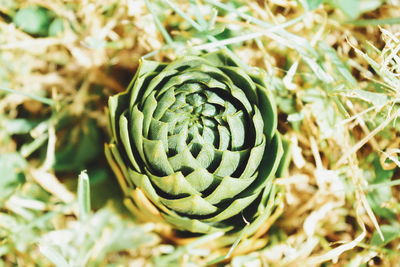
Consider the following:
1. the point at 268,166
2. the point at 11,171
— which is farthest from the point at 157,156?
the point at 11,171

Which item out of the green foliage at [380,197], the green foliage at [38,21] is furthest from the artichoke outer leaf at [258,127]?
the green foliage at [38,21]

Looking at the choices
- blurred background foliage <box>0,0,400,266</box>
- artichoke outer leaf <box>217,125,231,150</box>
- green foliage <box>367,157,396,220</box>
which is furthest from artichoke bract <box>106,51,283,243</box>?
green foliage <box>367,157,396,220</box>

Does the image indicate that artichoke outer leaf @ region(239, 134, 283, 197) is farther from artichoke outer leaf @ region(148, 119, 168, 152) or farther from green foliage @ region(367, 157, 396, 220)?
green foliage @ region(367, 157, 396, 220)

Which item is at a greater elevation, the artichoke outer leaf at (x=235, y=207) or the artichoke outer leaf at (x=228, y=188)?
the artichoke outer leaf at (x=228, y=188)

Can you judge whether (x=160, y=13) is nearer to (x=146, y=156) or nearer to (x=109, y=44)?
(x=109, y=44)

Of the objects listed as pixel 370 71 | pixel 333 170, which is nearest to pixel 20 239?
pixel 333 170

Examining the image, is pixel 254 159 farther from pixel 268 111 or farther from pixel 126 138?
pixel 126 138

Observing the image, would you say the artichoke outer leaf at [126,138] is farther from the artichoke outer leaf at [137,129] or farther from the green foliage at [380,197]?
the green foliage at [380,197]
